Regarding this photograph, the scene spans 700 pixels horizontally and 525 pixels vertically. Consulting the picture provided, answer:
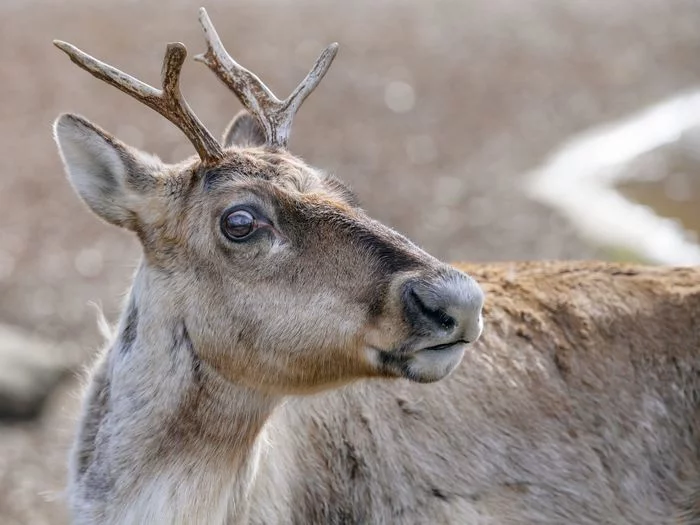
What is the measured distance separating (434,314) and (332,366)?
550 millimetres

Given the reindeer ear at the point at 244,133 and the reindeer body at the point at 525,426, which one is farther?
the reindeer ear at the point at 244,133

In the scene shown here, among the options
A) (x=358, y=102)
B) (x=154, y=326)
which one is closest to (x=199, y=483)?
(x=154, y=326)

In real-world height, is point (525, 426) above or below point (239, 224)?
below

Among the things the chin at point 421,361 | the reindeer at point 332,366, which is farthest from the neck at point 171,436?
the chin at point 421,361

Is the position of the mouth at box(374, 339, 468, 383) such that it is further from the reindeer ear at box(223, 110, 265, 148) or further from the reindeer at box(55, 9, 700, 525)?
the reindeer ear at box(223, 110, 265, 148)

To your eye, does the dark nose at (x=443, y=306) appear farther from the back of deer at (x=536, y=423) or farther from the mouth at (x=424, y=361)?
the back of deer at (x=536, y=423)

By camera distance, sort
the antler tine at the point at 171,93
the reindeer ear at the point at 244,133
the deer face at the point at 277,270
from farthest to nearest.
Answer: the reindeer ear at the point at 244,133 → the antler tine at the point at 171,93 → the deer face at the point at 277,270

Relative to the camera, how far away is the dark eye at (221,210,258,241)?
445cm

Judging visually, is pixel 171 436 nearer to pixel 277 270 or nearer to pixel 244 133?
pixel 277 270

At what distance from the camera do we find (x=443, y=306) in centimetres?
405

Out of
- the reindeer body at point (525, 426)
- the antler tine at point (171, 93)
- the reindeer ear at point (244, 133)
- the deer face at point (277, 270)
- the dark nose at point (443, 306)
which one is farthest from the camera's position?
the reindeer ear at point (244, 133)

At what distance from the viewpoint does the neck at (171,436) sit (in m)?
4.58

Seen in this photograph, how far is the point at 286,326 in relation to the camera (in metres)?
4.38

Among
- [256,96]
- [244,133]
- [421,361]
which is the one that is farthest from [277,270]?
[244,133]
